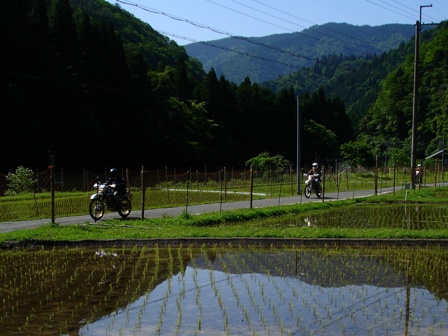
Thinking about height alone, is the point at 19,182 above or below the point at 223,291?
above

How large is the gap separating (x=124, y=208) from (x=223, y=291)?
9.55 metres

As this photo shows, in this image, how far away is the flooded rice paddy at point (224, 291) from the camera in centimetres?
670

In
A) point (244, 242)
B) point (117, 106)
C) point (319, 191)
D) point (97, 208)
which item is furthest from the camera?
point (117, 106)

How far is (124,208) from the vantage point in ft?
57.8

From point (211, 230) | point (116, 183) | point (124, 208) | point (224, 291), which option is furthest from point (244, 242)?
point (116, 183)

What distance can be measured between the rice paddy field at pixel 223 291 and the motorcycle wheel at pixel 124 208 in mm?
4697

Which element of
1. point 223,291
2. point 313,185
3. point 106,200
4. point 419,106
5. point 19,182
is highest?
point 419,106

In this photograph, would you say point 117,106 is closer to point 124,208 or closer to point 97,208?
point 124,208

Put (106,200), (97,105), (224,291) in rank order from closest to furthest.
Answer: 1. (224,291)
2. (106,200)
3. (97,105)

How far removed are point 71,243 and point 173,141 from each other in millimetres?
49856

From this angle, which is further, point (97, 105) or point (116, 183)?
point (97, 105)

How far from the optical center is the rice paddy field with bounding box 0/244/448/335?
6.70 m

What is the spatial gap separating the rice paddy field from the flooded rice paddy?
0.01 metres

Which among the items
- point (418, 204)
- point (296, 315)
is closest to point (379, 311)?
point (296, 315)
